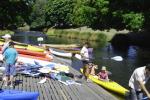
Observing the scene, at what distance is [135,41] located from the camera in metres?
60.1

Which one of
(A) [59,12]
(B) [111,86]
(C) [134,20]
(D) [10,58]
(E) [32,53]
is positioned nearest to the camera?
(D) [10,58]

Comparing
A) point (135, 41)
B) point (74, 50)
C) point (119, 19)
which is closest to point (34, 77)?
point (74, 50)

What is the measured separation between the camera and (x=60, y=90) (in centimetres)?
1827

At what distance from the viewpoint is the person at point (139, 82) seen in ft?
41.2

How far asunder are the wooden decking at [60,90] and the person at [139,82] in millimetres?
4005

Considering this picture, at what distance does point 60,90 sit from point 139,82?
6.12m

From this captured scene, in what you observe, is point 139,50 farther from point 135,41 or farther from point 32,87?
A: point 32,87

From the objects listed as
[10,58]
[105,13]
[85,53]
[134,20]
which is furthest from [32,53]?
[105,13]

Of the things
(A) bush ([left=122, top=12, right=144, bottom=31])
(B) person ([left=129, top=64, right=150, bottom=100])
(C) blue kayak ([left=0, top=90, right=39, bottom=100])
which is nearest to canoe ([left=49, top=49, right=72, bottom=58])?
(A) bush ([left=122, top=12, right=144, bottom=31])

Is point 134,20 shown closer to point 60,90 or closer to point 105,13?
point 105,13

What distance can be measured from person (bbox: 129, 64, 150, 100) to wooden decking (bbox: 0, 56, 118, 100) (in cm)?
401

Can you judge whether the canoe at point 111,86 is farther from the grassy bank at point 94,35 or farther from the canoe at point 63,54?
the grassy bank at point 94,35

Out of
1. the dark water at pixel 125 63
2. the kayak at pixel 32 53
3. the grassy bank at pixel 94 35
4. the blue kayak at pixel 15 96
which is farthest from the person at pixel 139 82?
the grassy bank at pixel 94 35

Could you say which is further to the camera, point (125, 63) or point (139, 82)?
point (125, 63)
